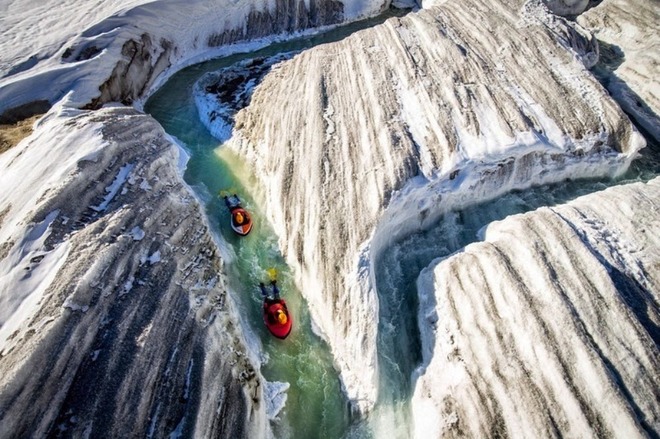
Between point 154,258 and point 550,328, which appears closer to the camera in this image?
point 550,328

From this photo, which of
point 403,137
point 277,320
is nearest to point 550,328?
point 277,320

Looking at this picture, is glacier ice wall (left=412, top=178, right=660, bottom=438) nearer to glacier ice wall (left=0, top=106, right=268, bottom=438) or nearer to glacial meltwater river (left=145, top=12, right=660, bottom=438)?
glacial meltwater river (left=145, top=12, right=660, bottom=438)

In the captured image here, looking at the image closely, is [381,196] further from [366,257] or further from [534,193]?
[534,193]

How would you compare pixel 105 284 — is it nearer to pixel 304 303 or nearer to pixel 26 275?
pixel 26 275

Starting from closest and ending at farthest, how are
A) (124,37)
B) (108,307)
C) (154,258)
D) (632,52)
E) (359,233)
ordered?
(108,307) < (154,258) < (359,233) < (632,52) < (124,37)

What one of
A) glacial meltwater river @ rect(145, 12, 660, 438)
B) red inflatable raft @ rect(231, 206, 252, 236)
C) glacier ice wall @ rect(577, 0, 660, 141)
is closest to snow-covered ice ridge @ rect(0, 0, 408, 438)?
glacial meltwater river @ rect(145, 12, 660, 438)

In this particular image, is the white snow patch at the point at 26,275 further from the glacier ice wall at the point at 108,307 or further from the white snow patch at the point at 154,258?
the white snow patch at the point at 154,258

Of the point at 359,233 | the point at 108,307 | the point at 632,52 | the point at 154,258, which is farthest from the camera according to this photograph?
the point at 632,52

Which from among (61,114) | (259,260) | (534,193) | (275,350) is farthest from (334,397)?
(61,114)
